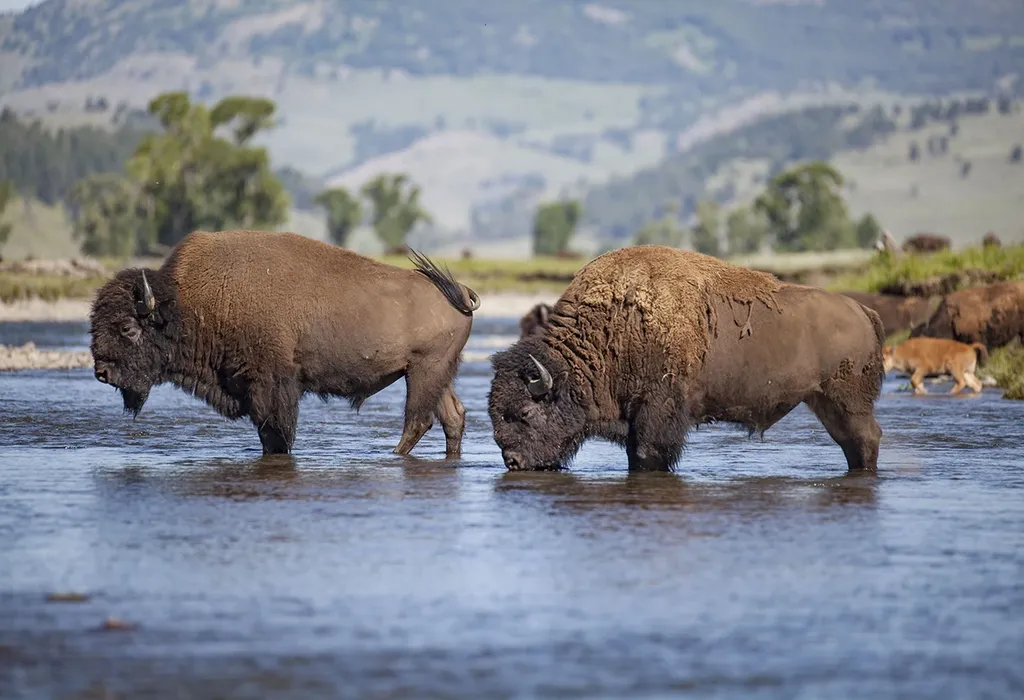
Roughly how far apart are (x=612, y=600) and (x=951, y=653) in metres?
1.64

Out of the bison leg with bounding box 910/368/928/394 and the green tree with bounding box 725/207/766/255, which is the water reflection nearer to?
the bison leg with bounding box 910/368/928/394

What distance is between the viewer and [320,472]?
39.9ft

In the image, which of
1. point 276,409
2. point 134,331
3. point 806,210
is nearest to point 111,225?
point 806,210

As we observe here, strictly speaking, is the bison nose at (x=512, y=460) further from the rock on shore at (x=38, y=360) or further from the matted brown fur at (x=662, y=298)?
the rock on shore at (x=38, y=360)

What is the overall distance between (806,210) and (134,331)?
139m

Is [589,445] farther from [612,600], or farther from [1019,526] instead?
[612,600]

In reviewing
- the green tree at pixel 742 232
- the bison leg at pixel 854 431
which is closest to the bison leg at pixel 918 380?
the bison leg at pixel 854 431

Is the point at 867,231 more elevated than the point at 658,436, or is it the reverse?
the point at 867,231

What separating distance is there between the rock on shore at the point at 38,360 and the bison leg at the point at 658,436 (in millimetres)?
14506

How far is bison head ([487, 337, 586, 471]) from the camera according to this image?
475 inches

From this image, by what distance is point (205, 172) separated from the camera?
105 m

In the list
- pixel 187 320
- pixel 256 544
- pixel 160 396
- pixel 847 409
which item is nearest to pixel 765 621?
pixel 256 544

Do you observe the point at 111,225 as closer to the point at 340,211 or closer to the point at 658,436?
the point at 340,211

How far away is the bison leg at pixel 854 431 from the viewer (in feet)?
40.7
